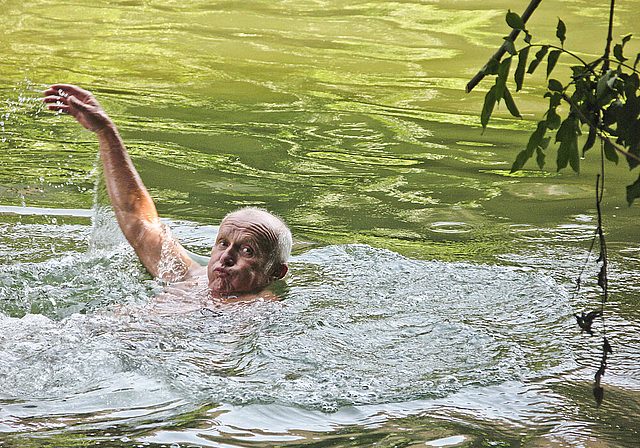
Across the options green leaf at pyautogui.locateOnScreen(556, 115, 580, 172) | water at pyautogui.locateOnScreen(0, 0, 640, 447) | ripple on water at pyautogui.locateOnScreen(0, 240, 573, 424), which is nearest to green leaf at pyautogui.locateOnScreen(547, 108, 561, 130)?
green leaf at pyautogui.locateOnScreen(556, 115, 580, 172)

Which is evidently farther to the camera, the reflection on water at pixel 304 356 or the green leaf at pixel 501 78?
the reflection on water at pixel 304 356

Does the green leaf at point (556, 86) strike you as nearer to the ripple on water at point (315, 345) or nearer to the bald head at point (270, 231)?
the ripple on water at point (315, 345)

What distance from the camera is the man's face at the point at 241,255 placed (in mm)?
4465

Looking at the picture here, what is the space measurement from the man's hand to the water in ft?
1.96

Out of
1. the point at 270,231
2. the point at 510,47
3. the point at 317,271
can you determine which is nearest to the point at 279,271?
the point at 270,231

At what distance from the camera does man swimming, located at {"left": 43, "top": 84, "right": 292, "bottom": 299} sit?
4.52 metres

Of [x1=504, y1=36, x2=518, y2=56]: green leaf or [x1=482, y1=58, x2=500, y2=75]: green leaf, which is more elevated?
[x1=504, y1=36, x2=518, y2=56]: green leaf

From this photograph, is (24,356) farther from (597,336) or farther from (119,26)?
(119,26)

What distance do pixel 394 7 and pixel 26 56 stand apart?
6.84 meters

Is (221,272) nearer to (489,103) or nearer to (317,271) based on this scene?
(317,271)

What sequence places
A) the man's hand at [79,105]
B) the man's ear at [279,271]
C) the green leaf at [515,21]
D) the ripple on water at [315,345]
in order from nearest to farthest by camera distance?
1. the green leaf at [515,21]
2. the ripple on water at [315,345]
3. the man's hand at [79,105]
4. the man's ear at [279,271]

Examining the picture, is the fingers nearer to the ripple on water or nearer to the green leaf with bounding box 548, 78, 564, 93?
the ripple on water

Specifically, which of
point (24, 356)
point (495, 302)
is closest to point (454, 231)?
point (495, 302)

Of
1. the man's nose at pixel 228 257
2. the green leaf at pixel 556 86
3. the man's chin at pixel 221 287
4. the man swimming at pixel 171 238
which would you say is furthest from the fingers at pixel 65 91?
the green leaf at pixel 556 86
